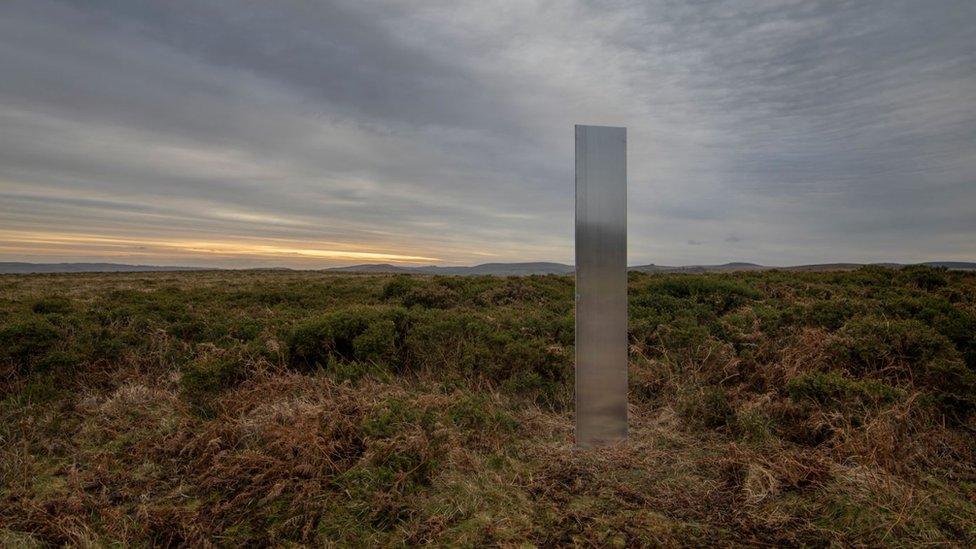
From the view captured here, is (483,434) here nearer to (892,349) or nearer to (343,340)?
(343,340)

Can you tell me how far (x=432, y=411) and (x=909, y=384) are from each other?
4.89 meters

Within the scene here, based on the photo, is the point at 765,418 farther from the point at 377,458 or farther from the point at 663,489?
the point at 377,458

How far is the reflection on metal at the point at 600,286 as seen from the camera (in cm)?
454

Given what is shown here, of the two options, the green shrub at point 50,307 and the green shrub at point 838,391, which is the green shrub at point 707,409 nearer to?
the green shrub at point 838,391

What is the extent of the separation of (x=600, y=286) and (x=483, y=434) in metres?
1.66

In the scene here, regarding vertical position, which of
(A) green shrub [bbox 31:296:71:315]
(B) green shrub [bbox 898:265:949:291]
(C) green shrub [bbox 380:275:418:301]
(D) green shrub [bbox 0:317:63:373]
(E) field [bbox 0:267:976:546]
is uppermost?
(B) green shrub [bbox 898:265:949:291]

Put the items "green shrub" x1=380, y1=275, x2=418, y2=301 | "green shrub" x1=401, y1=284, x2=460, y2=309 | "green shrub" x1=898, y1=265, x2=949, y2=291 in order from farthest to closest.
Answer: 1. "green shrub" x1=380, y1=275, x2=418, y2=301
2. "green shrub" x1=898, y1=265, x2=949, y2=291
3. "green shrub" x1=401, y1=284, x2=460, y2=309

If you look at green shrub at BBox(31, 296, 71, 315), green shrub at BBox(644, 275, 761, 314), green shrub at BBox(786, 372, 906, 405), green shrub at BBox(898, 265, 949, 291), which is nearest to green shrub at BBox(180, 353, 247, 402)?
green shrub at BBox(31, 296, 71, 315)

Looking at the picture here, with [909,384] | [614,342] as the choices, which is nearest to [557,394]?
[614,342]

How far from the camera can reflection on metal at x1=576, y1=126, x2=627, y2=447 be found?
454 cm

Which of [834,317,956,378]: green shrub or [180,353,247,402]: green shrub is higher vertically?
[834,317,956,378]: green shrub

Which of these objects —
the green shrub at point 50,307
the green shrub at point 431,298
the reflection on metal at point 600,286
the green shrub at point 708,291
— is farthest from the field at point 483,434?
the green shrub at point 431,298

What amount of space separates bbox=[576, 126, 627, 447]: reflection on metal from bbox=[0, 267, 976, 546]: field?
1.25ft

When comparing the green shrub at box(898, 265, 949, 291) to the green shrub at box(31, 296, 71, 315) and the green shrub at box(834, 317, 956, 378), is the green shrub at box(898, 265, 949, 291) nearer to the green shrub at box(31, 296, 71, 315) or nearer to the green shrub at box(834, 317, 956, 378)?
the green shrub at box(834, 317, 956, 378)
